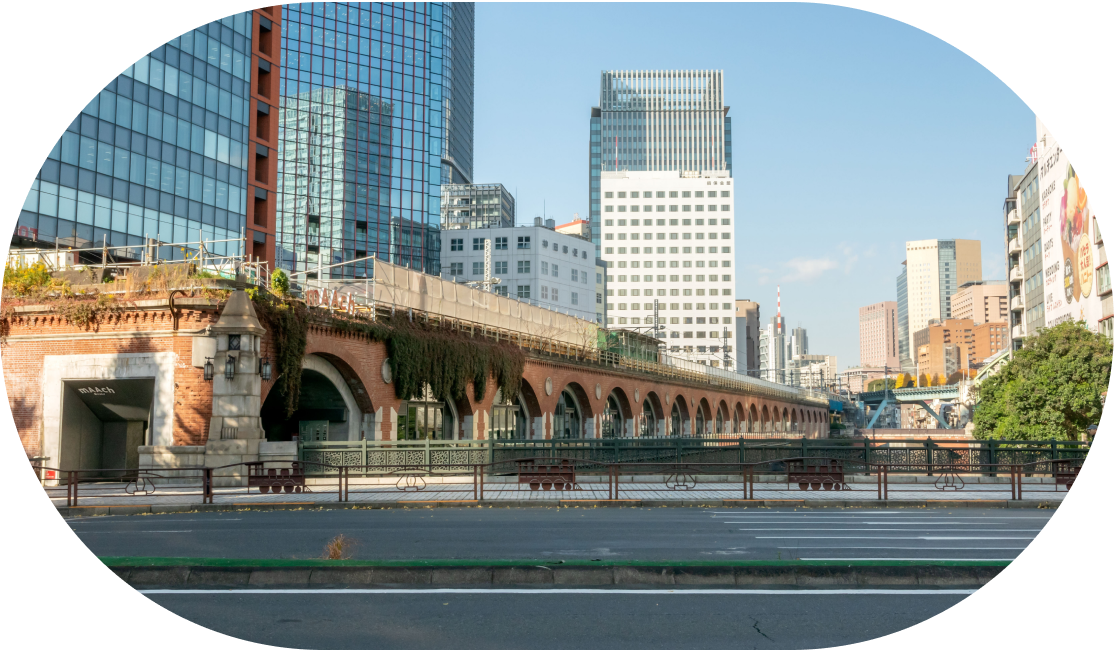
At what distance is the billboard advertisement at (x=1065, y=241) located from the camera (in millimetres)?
70500

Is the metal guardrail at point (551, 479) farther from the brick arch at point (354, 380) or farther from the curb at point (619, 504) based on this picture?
the brick arch at point (354, 380)

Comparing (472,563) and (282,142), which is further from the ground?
(282,142)

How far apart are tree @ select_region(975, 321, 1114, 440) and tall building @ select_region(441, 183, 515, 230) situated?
135 meters

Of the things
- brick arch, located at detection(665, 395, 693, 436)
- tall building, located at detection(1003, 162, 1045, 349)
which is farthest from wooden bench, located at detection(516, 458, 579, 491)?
tall building, located at detection(1003, 162, 1045, 349)

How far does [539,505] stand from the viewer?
22.0 m

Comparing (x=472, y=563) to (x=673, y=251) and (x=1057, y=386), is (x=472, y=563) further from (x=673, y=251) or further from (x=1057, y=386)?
(x=673, y=251)

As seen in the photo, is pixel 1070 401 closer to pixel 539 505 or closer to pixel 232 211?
pixel 539 505

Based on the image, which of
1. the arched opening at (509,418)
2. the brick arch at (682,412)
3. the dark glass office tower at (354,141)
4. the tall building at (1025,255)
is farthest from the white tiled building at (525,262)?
the arched opening at (509,418)

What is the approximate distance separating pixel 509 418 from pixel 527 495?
24.6m

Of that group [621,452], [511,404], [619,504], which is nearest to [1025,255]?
[511,404]

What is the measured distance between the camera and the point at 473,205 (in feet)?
609

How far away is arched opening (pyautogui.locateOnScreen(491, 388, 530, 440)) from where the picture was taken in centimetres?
4675

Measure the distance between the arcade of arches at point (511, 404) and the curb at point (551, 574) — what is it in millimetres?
18974

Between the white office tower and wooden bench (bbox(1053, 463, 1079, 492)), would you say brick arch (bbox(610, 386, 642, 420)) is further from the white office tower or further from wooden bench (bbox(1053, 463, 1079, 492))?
the white office tower
